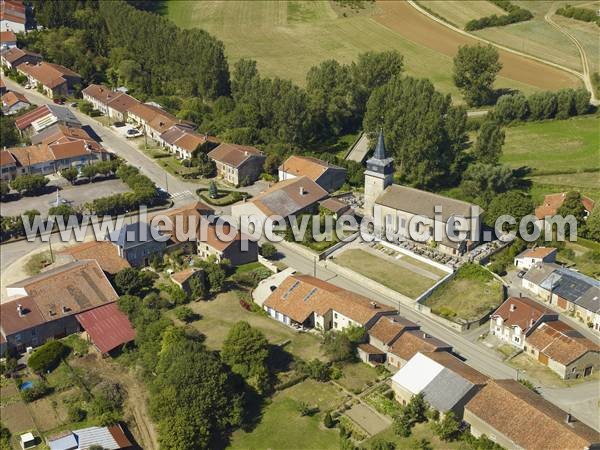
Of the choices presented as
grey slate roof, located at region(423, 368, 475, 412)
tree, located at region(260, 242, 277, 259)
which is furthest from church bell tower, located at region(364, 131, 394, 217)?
grey slate roof, located at region(423, 368, 475, 412)

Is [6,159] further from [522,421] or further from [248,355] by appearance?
[522,421]

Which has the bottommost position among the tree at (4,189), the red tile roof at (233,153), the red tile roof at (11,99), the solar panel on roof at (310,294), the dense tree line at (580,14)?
the tree at (4,189)

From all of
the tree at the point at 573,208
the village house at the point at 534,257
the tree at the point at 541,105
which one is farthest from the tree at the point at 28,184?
the tree at the point at 541,105

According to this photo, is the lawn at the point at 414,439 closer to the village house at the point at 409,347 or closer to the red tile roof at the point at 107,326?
the village house at the point at 409,347

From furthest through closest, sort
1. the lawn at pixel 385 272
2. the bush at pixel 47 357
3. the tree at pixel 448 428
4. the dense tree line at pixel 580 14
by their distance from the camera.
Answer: the dense tree line at pixel 580 14 < the lawn at pixel 385 272 < the bush at pixel 47 357 < the tree at pixel 448 428

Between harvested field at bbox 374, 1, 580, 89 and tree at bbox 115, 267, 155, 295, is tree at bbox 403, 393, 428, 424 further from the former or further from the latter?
harvested field at bbox 374, 1, 580, 89

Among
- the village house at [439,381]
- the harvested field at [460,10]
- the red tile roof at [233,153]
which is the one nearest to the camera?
the village house at [439,381]

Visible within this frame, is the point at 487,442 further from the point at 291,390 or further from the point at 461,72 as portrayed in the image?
the point at 461,72

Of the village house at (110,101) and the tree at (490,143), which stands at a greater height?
the tree at (490,143)
